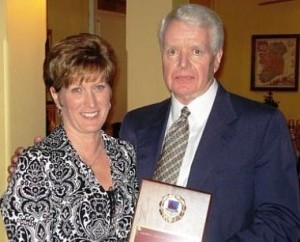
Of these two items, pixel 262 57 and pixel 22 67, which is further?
pixel 262 57

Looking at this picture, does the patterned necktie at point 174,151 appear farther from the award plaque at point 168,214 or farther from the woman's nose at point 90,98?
the woman's nose at point 90,98

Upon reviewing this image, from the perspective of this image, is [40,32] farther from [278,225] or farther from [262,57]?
[262,57]

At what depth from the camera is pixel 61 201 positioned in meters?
1.54

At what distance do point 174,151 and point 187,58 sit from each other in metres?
0.30

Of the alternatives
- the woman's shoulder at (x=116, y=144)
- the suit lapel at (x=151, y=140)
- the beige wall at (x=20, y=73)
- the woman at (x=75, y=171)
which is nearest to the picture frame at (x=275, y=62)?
the beige wall at (x=20, y=73)

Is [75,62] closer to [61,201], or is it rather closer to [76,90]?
[76,90]

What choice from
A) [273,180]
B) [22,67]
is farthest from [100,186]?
[22,67]

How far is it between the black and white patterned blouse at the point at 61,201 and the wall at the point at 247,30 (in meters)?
5.35

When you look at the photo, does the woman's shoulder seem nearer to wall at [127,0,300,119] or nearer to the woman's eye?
the woman's eye

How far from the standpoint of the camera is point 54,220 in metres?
1.52

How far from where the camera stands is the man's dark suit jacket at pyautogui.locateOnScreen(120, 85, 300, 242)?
5.24ft

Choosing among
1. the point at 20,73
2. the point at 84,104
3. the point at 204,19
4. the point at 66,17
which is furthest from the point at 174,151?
the point at 66,17

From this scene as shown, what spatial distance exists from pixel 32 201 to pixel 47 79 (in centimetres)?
38

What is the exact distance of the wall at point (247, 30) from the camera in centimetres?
686
